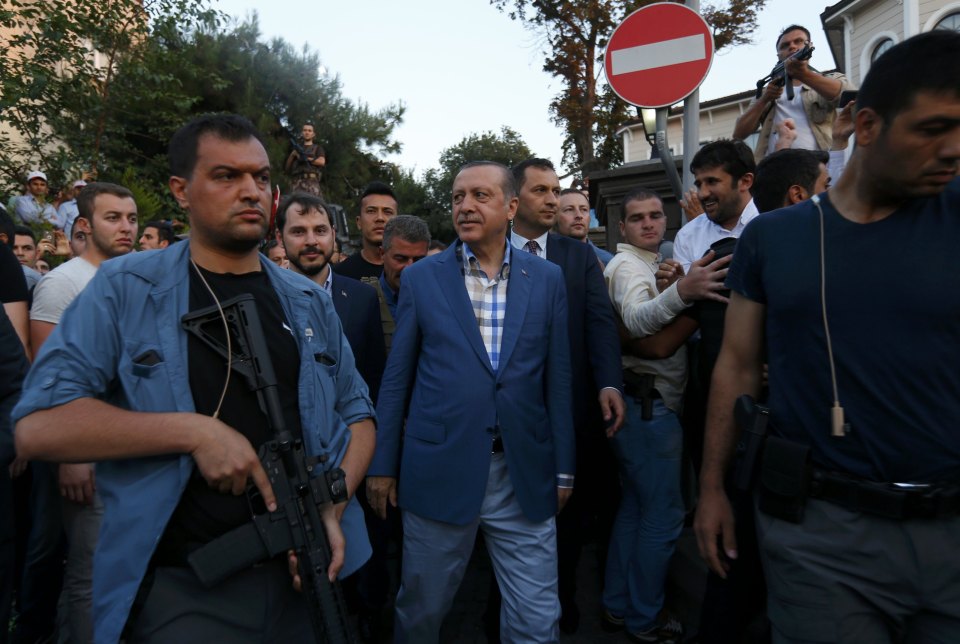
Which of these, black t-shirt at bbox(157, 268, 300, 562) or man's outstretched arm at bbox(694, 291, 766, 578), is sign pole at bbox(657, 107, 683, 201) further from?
black t-shirt at bbox(157, 268, 300, 562)

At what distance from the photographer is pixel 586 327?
353cm

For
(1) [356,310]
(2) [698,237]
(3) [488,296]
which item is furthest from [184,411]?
(2) [698,237]

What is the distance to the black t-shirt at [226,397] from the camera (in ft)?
5.66

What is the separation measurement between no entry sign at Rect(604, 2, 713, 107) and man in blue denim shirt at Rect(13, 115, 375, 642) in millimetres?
2973

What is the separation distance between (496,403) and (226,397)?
122 cm

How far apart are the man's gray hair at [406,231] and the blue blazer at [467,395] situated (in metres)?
1.34

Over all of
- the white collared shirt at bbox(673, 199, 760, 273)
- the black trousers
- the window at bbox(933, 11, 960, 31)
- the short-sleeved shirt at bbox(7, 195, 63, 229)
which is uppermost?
the window at bbox(933, 11, 960, 31)

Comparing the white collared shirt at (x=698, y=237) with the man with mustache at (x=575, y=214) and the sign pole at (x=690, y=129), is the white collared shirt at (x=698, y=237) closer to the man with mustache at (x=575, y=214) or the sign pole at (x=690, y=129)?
the sign pole at (x=690, y=129)

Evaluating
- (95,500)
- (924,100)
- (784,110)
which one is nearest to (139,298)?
(95,500)

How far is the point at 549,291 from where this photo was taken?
300cm

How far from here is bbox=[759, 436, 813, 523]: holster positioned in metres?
1.78

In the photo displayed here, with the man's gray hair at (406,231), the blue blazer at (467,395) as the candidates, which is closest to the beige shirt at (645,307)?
the blue blazer at (467,395)

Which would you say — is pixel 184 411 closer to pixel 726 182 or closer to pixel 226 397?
pixel 226 397

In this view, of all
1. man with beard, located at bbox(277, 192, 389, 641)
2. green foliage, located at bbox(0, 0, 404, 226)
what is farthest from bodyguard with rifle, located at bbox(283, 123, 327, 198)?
man with beard, located at bbox(277, 192, 389, 641)
